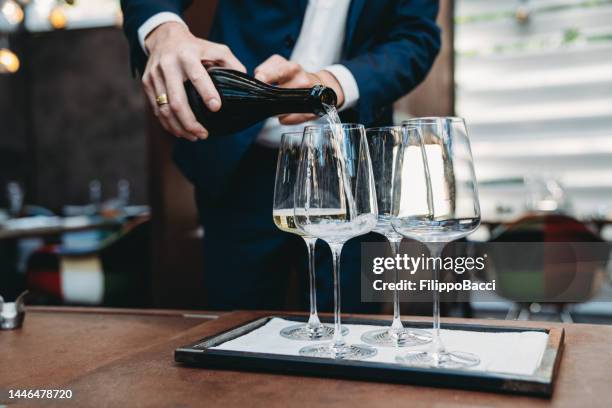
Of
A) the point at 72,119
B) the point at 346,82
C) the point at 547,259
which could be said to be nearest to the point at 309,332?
the point at 346,82

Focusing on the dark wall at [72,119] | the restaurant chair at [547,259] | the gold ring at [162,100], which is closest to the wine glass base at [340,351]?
the gold ring at [162,100]

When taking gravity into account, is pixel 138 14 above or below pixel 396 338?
above

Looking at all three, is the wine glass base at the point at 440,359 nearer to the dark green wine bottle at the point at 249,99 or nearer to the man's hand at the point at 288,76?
the dark green wine bottle at the point at 249,99

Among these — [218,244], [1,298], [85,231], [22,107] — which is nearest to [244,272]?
[218,244]

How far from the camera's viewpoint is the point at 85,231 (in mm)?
4262

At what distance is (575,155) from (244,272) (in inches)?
153

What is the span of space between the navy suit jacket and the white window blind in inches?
132

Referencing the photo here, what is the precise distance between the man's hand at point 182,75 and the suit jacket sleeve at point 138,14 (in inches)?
6.0

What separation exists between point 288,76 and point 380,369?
597 mm

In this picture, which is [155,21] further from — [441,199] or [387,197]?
[441,199]

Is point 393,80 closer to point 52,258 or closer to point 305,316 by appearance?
point 305,316

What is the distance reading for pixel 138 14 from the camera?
48.9 inches

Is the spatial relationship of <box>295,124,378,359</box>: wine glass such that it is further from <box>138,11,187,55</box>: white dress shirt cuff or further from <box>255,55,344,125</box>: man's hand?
<box>138,11,187,55</box>: white dress shirt cuff

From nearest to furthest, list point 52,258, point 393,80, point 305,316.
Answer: point 305,316 < point 393,80 < point 52,258
